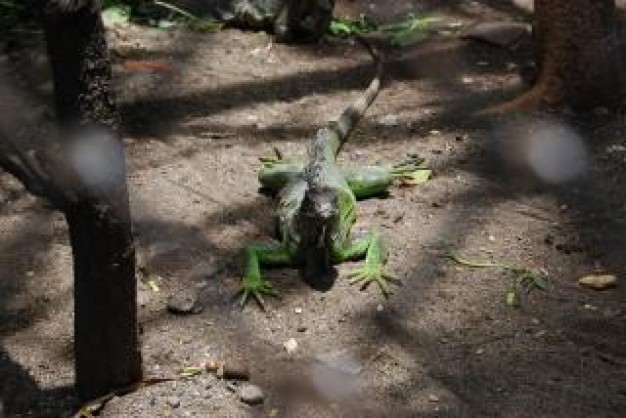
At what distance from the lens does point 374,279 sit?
4.41 metres

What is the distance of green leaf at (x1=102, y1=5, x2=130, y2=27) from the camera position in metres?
7.38

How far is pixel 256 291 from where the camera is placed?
4332 mm

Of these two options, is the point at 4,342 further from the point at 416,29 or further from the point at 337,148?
the point at 416,29

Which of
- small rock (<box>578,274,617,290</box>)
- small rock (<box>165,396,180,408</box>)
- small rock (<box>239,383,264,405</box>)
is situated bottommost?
small rock (<box>165,396,180,408</box>)

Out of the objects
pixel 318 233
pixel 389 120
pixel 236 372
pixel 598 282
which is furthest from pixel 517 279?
pixel 389 120

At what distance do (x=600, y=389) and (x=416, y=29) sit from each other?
14.0 feet

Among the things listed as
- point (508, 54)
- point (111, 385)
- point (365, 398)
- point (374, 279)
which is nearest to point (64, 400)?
point (111, 385)

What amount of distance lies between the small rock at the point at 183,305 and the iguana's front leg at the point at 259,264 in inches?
8.1

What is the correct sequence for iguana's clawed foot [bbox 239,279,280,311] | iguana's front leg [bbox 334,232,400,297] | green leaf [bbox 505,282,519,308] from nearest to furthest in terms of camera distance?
1. green leaf [bbox 505,282,519,308]
2. iguana's clawed foot [bbox 239,279,280,311]
3. iguana's front leg [bbox 334,232,400,297]

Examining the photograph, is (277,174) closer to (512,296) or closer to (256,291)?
(256,291)

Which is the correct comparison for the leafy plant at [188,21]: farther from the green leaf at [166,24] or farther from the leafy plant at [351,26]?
the leafy plant at [351,26]

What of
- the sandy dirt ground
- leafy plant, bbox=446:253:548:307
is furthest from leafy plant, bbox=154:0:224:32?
leafy plant, bbox=446:253:548:307

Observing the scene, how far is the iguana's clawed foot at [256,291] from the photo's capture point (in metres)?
4.30

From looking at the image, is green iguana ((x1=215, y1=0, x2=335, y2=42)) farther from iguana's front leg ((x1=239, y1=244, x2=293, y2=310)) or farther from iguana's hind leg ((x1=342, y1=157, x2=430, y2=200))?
Result: iguana's front leg ((x1=239, y1=244, x2=293, y2=310))
